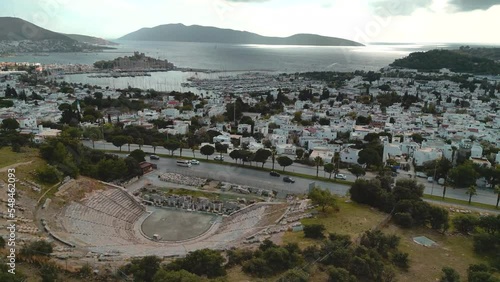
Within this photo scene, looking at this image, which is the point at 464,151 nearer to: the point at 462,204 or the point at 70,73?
the point at 462,204

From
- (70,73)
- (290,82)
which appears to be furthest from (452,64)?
(70,73)

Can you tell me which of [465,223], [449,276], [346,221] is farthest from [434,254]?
[346,221]

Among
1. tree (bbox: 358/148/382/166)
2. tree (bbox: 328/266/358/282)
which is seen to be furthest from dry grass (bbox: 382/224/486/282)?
tree (bbox: 358/148/382/166)

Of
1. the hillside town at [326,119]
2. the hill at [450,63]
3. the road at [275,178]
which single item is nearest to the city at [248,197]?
the road at [275,178]

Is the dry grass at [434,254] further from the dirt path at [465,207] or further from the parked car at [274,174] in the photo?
the parked car at [274,174]

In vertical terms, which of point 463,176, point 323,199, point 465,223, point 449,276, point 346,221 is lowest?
point 346,221

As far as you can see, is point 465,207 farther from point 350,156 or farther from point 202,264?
point 202,264
